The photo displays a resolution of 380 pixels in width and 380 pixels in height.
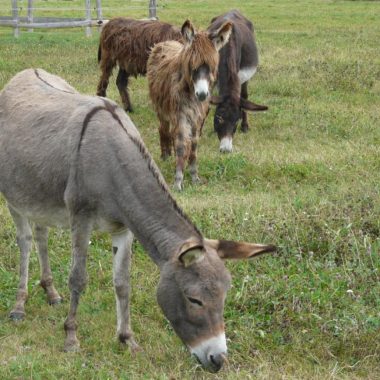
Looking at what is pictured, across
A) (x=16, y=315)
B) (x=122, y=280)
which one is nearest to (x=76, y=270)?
(x=122, y=280)

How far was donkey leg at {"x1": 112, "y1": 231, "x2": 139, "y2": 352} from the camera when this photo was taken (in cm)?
463

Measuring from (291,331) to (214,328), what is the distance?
104 cm

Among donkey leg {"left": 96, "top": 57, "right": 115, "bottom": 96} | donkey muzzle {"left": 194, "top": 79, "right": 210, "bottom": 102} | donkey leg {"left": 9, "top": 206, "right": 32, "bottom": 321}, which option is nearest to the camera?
donkey leg {"left": 9, "top": 206, "right": 32, "bottom": 321}

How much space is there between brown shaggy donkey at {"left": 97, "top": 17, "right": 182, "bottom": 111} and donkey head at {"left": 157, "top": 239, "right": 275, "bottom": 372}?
744 centimetres

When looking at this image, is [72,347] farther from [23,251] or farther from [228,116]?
[228,116]

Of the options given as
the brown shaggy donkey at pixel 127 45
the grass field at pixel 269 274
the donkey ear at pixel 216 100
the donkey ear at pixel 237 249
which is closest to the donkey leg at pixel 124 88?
the brown shaggy donkey at pixel 127 45

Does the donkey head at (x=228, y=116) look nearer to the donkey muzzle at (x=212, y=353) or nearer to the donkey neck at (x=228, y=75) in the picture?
the donkey neck at (x=228, y=75)

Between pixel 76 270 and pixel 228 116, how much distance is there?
4878 mm

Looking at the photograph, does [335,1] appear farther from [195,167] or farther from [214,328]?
[214,328]

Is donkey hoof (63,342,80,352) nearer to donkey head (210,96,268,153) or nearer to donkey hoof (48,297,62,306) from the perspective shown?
donkey hoof (48,297,62,306)

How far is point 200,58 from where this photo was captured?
7762 millimetres

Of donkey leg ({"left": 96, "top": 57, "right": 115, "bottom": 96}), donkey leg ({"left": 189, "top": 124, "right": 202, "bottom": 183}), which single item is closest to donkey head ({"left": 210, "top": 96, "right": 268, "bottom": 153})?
donkey leg ({"left": 189, "top": 124, "right": 202, "bottom": 183})

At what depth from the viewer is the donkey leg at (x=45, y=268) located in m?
5.31

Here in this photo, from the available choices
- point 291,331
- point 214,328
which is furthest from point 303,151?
point 214,328
